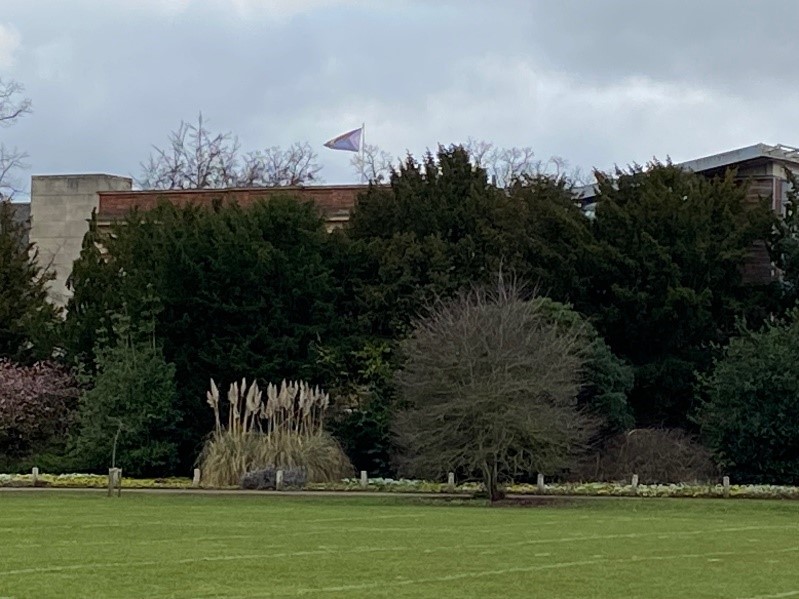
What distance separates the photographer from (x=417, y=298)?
44875 millimetres

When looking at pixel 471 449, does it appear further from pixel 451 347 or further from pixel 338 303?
pixel 338 303

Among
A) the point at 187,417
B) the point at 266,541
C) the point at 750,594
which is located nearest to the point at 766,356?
the point at 187,417

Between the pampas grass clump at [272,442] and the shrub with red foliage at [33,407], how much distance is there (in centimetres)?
802

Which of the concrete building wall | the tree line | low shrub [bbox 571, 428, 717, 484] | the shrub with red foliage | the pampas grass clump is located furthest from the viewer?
the concrete building wall

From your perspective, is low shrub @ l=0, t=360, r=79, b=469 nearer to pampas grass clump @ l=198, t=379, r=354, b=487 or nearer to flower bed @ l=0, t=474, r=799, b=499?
flower bed @ l=0, t=474, r=799, b=499

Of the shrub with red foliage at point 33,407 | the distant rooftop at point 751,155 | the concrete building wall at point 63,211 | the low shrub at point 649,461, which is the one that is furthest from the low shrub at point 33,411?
the distant rooftop at point 751,155

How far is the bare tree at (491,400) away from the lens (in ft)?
108

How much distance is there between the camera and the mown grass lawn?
547 inches

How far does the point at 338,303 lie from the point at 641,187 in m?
10.9

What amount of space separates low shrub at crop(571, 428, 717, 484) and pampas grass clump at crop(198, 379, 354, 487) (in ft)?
23.1

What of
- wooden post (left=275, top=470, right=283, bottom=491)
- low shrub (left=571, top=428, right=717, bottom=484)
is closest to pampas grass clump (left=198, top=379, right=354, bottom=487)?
wooden post (left=275, top=470, right=283, bottom=491)

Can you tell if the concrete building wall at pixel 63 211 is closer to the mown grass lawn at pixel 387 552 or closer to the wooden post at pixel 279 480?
the wooden post at pixel 279 480

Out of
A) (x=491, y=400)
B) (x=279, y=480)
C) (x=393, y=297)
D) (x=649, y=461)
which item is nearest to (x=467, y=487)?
(x=279, y=480)

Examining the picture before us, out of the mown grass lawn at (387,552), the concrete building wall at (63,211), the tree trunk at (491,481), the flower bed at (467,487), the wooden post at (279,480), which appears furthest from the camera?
the concrete building wall at (63,211)
